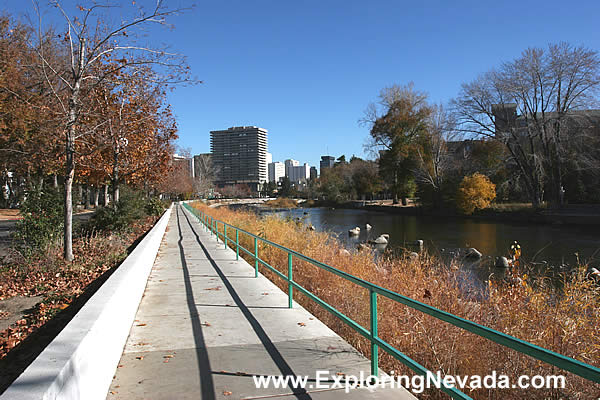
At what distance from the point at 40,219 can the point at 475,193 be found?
38.4 metres

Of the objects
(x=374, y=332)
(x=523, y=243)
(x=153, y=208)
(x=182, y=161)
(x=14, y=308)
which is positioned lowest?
(x=523, y=243)

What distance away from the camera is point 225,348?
16.0 feet

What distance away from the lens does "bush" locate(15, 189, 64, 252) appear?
10805mm

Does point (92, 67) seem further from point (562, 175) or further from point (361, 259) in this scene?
point (562, 175)

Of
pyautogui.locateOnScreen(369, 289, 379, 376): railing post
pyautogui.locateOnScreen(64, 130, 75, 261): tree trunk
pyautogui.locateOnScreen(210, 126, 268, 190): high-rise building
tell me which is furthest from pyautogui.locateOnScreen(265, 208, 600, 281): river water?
pyautogui.locateOnScreen(210, 126, 268, 190): high-rise building

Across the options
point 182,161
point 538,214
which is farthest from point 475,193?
point 182,161

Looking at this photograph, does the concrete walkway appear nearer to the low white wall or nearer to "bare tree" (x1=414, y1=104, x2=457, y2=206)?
the low white wall

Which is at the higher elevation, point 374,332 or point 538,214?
point 374,332

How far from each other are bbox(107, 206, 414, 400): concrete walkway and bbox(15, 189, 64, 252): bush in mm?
4844

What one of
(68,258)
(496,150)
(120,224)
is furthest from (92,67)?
(496,150)

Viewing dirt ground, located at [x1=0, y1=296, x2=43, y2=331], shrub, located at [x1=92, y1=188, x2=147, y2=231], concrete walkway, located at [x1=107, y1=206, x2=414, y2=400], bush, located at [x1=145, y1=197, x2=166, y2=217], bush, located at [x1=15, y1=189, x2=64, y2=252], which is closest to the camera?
concrete walkway, located at [x1=107, y1=206, x2=414, y2=400]

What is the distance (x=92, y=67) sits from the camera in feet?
36.7

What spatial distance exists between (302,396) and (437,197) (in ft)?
157

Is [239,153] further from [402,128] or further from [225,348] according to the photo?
[225,348]
